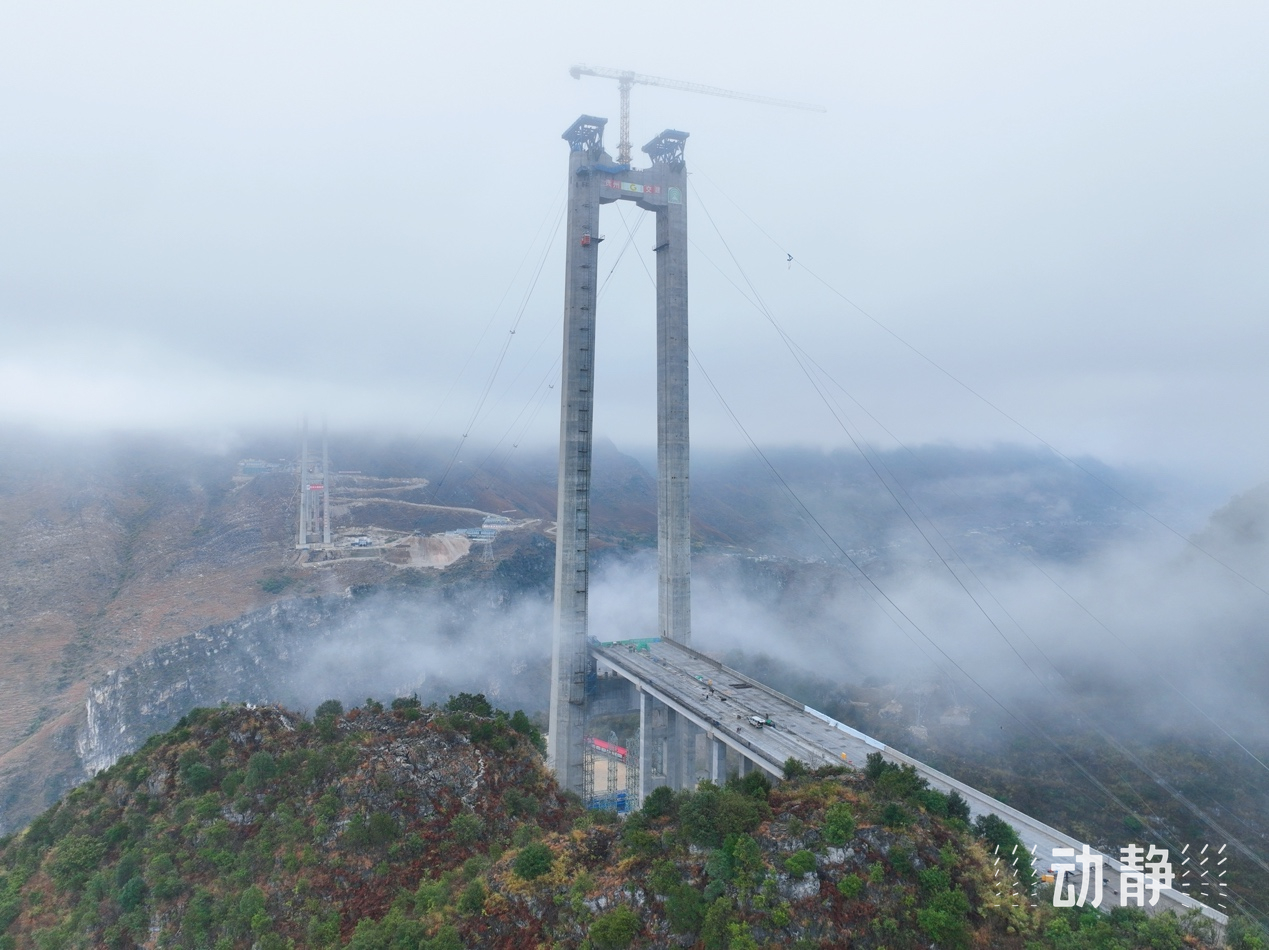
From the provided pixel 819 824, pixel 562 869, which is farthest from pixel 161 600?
pixel 819 824

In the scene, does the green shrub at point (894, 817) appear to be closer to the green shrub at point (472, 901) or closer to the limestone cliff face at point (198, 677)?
the green shrub at point (472, 901)

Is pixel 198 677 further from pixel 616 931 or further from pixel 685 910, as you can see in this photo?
pixel 685 910

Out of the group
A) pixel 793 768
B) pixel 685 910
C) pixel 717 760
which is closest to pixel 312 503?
pixel 717 760

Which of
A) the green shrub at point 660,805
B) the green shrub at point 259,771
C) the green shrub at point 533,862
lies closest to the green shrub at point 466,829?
the green shrub at point 533,862

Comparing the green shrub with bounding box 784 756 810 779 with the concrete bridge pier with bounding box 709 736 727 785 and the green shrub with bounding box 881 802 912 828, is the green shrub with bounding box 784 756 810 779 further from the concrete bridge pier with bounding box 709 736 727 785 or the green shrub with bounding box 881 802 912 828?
the concrete bridge pier with bounding box 709 736 727 785

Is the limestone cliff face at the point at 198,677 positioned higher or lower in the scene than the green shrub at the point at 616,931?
lower

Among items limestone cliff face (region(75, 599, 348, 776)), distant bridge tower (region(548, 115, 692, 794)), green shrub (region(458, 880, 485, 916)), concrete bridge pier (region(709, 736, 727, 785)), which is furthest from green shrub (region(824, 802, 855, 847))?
limestone cliff face (region(75, 599, 348, 776))

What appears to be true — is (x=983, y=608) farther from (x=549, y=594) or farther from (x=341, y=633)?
(x=341, y=633)
